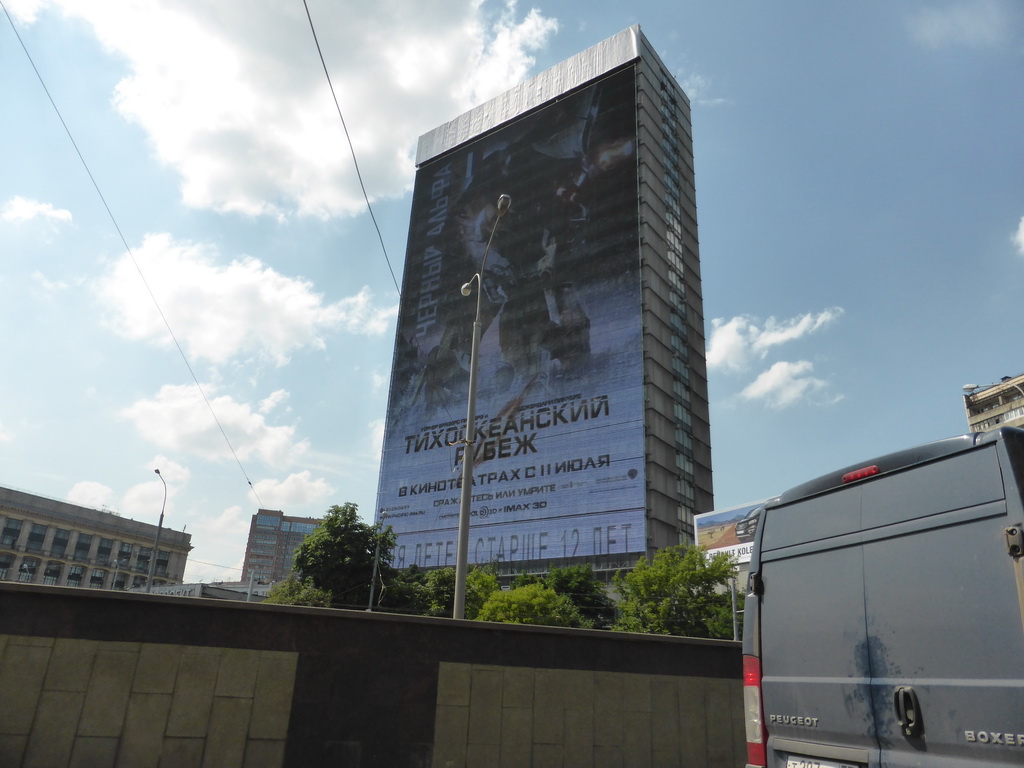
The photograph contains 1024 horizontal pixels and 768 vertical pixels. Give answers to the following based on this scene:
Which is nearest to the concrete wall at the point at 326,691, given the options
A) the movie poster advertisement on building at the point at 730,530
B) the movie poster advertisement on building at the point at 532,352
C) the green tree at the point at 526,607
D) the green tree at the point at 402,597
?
the green tree at the point at 402,597

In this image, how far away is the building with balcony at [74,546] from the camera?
102875mm

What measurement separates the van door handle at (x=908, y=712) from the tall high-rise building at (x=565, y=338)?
63.2 metres

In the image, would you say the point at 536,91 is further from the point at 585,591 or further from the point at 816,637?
the point at 816,637

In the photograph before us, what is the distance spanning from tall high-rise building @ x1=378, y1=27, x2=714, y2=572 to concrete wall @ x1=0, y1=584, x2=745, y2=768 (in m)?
58.0

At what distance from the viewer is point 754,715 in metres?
5.68

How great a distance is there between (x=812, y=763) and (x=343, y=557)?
1656 inches

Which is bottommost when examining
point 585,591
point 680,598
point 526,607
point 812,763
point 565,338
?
point 812,763

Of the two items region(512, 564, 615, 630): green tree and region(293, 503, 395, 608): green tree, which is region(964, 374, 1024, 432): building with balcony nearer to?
→ region(512, 564, 615, 630): green tree

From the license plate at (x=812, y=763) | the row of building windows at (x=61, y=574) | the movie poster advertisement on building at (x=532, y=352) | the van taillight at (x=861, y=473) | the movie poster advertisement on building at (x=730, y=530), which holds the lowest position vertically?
the license plate at (x=812, y=763)

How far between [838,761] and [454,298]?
8924 centimetres

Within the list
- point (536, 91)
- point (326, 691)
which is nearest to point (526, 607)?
point (326, 691)

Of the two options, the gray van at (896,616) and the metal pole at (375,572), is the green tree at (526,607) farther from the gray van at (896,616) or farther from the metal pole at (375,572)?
the gray van at (896,616)

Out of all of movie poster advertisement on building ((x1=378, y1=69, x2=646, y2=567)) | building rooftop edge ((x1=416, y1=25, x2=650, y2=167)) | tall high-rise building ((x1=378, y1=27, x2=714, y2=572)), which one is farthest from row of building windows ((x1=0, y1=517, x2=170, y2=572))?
building rooftop edge ((x1=416, y1=25, x2=650, y2=167))

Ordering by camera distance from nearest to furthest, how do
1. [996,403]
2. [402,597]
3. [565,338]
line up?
1. [402,597]
2. [565,338]
3. [996,403]
